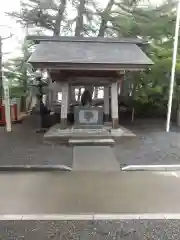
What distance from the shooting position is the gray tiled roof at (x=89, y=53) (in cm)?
1041

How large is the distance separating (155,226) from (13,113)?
1327 cm

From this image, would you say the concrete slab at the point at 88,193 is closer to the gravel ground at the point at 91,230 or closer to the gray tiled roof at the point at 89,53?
the gravel ground at the point at 91,230

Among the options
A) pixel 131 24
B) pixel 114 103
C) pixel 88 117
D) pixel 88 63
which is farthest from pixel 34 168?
pixel 131 24

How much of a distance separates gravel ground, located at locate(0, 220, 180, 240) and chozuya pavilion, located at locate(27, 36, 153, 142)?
675 cm

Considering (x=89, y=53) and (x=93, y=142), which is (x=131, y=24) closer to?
(x=89, y=53)

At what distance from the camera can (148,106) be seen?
19156 millimetres

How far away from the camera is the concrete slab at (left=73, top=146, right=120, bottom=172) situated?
23.2 feet

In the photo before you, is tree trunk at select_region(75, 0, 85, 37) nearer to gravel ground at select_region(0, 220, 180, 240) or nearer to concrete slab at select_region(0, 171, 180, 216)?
concrete slab at select_region(0, 171, 180, 216)

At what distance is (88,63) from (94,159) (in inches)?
146

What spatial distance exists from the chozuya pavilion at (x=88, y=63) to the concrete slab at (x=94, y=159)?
8.04 feet

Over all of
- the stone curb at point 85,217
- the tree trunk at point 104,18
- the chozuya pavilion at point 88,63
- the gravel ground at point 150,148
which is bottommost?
the gravel ground at point 150,148

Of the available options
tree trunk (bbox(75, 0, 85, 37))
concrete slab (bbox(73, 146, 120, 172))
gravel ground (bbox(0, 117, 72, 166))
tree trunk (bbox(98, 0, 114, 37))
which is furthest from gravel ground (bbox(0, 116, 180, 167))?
tree trunk (bbox(75, 0, 85, 37))

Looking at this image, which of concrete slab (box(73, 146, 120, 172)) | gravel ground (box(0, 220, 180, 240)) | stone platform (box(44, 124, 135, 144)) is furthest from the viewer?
stone platform (box(44, 124, 135, 144))

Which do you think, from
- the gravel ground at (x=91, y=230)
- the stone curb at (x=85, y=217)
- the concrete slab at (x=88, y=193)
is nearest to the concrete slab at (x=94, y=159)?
the concrete slab at (x=88, y=193)
